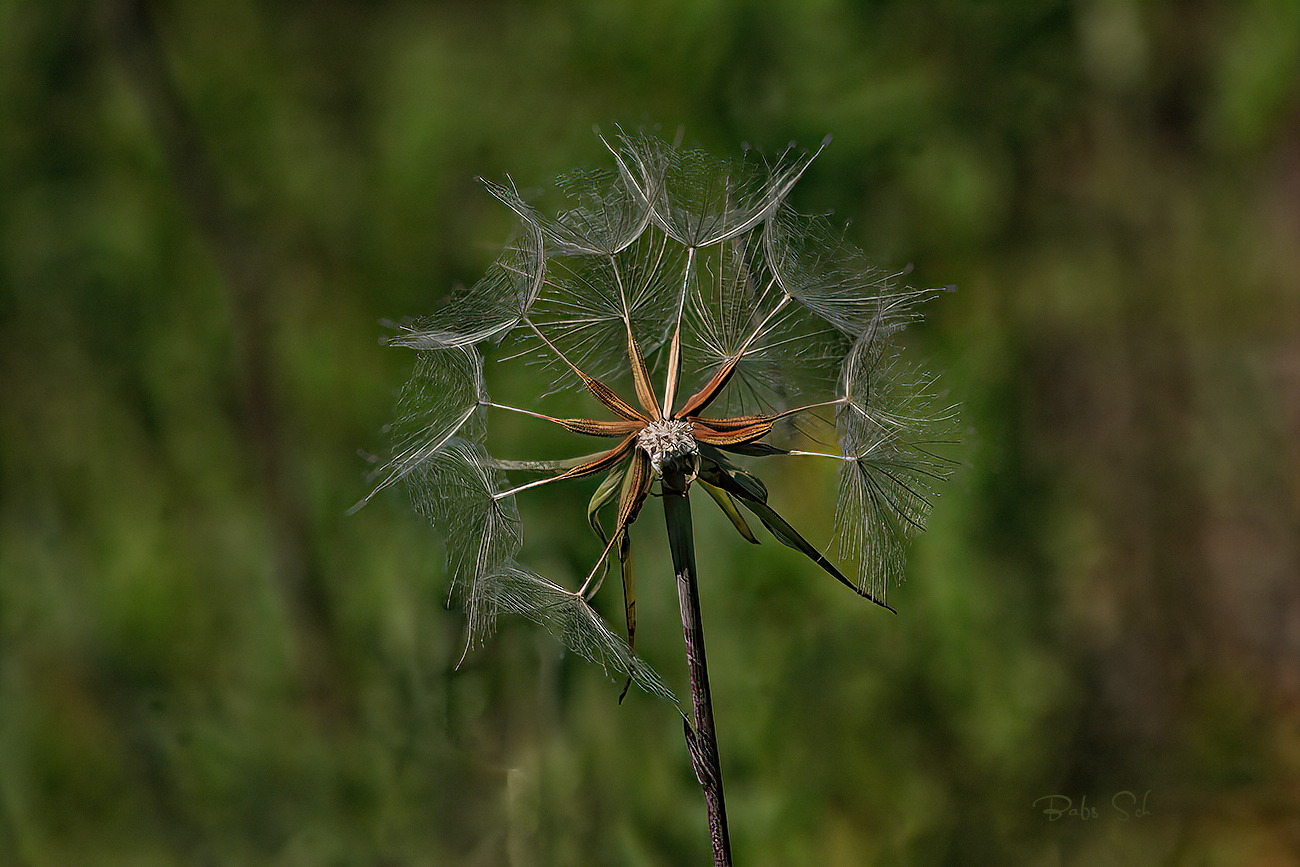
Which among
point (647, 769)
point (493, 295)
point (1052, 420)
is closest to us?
point (493, 295)

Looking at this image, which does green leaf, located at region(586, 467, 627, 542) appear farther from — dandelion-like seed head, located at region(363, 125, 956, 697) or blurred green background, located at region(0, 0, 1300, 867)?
blurred green background, located at region(0, 0, 1300, 867)

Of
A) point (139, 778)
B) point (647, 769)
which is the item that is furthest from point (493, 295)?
point (139, 778)

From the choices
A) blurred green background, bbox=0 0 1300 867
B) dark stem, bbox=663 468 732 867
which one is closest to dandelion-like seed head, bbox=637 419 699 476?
dark stem, bbox=663 468 732 867

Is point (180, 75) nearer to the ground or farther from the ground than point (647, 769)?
farther from the ground

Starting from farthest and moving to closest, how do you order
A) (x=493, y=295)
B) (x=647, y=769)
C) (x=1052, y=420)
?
(x=1052, y=420)
(x=647, y=769)
(x=493, y=295)

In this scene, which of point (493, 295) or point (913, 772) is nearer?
point (493, 295)

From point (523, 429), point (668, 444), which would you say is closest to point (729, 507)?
point (668, 444)

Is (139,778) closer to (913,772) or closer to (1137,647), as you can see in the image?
(913,772)

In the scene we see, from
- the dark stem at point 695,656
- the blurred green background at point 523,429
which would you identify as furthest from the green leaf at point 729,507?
the blurred green background at point 523,429
